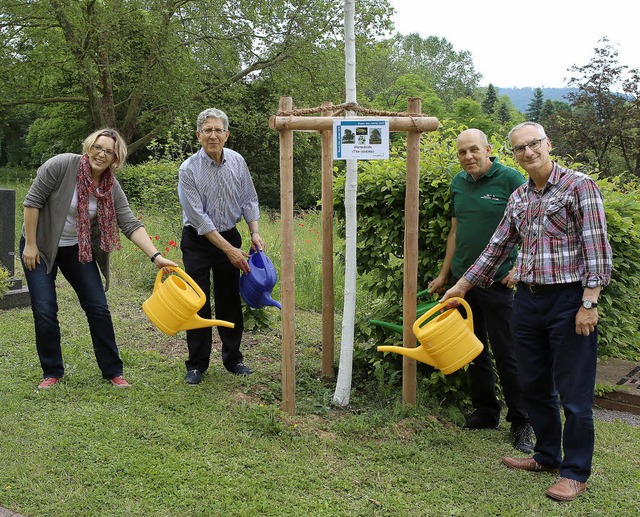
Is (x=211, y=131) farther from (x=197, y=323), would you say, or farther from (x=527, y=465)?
(x=527, y=465)

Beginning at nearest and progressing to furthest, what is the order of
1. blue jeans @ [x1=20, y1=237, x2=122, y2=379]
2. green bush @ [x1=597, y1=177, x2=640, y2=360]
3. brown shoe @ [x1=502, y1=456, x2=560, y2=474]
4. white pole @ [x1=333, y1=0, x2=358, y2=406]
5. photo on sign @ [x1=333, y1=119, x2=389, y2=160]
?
brown shoe @ [x1=502, y1=456, x2=560, y2=474] < photo on sign @ [x1=333, y1=119, x2=389, y2=160] < white pole @ [x1=333, y1=0, x2=358, y2=406] < blue jeans @ [x1=20, y1=237, x2=122, y2=379] < green bush @ [x1=597, y1=177, x2=640, y2=360]

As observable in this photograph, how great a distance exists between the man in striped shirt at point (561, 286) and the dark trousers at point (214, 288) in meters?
2.08

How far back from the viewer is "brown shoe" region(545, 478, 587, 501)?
3.18m

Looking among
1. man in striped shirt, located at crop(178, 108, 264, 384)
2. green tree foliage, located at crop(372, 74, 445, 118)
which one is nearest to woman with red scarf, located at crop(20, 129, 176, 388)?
man in striped shirt, located at crop(178, 108, 264, 384)

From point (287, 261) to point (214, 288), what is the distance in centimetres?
96

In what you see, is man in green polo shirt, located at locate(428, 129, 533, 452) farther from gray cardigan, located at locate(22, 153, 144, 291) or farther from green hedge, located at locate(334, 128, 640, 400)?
gray cardigan, located at locate(22, 153, 144, 291)

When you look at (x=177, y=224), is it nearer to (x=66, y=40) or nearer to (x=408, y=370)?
(x=408, y=370)

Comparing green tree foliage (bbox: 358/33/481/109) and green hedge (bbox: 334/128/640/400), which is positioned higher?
green tree foliage (bbox: 358/33/481/109)

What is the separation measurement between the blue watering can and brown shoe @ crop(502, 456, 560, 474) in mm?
1810

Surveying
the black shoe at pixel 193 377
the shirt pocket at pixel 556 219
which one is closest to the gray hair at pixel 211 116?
the black shoe at pixel 193 377

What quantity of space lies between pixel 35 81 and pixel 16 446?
17389 mm

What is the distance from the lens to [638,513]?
3.12 metres

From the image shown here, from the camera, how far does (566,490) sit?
3.20m

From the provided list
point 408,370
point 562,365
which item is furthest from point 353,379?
point 562,365
